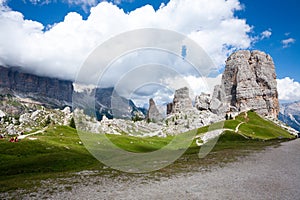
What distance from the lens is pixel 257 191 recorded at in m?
23.1

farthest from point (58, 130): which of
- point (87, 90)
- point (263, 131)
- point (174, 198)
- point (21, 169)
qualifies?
point (263, 131)

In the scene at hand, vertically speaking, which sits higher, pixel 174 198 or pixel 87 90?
pixel 87 90

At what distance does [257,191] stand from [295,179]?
8.88 meters

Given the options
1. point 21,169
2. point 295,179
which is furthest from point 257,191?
point 21,169

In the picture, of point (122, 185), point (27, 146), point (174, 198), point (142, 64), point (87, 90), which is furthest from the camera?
point (27, 146)

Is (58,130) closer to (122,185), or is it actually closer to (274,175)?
(122,185)

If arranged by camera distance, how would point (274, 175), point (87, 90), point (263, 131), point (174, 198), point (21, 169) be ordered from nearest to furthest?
point (174, 198)
point (274, 175)
point (87, 90)
point (21, 169)
point (263, 131)

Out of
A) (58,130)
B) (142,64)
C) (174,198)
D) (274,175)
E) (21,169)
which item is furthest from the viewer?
(58,130)

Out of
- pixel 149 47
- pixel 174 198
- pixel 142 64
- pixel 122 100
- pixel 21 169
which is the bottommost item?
pixel 21 169

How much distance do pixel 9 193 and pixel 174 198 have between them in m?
18.1

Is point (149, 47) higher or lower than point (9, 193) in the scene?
higher

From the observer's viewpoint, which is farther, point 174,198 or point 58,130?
point 58,130

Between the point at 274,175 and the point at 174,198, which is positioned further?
the point at 274,175

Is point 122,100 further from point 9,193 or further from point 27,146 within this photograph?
point 27,146
